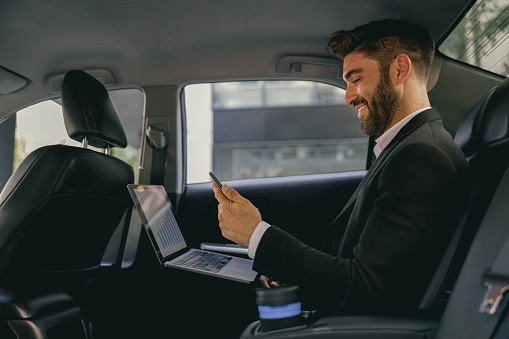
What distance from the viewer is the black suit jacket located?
2.94 feet

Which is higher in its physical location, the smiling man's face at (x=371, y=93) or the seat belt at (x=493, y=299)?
the smiling man's face at (x=371, y=93)

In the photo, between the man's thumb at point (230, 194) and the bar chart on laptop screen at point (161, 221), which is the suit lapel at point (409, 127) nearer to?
the man's thumb at point (230, 194)

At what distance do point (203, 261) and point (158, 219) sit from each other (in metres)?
0.29

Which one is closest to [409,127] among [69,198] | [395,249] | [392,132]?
[392,132]

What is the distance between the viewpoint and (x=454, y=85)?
195 cm

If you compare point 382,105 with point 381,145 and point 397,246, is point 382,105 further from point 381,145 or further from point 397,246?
point 397,246

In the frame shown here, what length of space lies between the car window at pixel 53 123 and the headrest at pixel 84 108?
0.93ft

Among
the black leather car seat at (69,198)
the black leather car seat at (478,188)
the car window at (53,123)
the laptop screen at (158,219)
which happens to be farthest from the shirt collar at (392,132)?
the car window at (53,123)

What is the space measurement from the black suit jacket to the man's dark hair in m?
0.48

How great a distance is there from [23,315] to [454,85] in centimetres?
211

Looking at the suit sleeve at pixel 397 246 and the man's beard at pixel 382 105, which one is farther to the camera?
the man's beard at pixel 382 105

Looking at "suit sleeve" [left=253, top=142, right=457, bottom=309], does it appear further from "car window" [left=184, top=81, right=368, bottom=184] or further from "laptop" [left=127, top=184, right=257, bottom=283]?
"car window" [left=184, top=81, right=368, bottom=184]

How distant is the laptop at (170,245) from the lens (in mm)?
1507

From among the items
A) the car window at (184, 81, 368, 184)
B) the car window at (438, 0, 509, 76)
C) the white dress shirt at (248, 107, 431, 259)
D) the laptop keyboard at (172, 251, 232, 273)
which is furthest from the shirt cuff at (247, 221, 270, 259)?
the car window at (184, 81, 368, 184)
